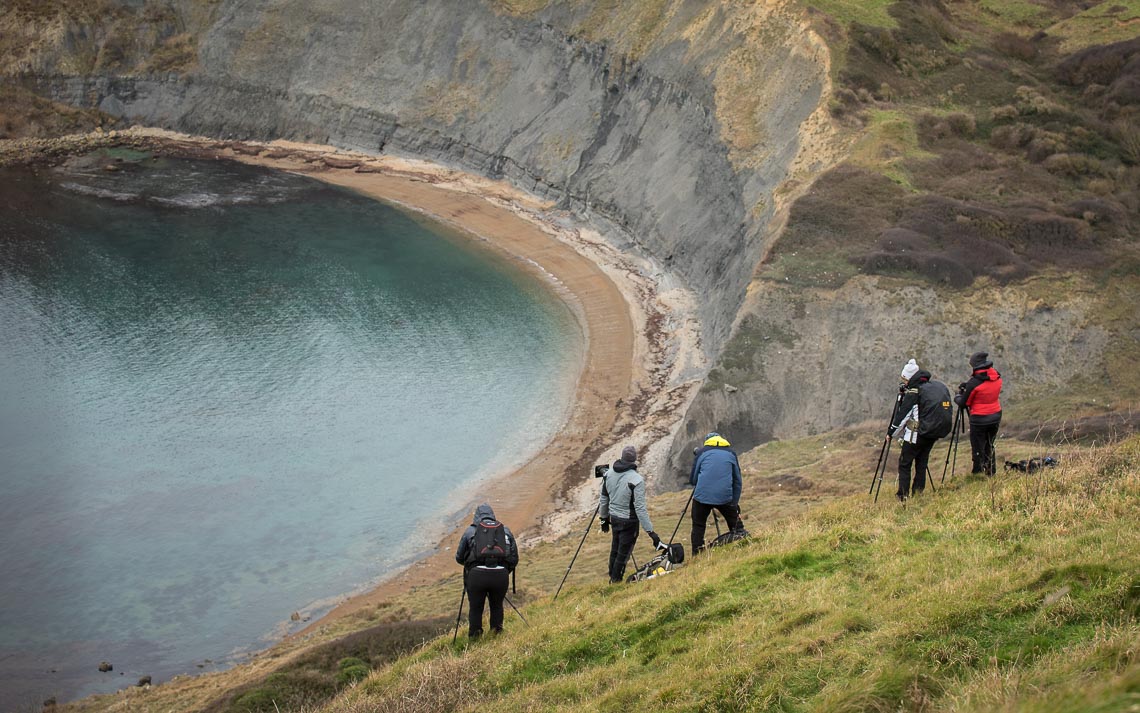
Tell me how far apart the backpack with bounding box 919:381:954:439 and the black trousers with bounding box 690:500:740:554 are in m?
3.39

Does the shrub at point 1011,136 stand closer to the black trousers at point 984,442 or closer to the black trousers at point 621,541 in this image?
the black trousers at point 984,442

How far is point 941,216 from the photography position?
43.6 metres

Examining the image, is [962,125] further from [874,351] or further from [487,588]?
[487,588]

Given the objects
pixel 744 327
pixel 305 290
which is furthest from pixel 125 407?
pixel 744 327

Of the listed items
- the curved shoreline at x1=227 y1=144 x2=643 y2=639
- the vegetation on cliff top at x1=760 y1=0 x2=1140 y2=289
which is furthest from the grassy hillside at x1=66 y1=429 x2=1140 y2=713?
the vegetation on cliff top at x1=760 y1=0 x2=1140 y2=289

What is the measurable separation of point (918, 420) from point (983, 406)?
55.0 inches

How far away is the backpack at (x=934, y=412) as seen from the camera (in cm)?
1684

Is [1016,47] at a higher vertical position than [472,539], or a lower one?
higher

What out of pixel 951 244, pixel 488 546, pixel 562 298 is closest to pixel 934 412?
pixel 488 546

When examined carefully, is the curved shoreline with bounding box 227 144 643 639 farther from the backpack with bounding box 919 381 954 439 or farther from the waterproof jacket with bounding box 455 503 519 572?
the backpack with bounding box 919 381 954 439

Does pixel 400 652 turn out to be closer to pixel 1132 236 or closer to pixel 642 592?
pixel 642 592

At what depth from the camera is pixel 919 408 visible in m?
17.1

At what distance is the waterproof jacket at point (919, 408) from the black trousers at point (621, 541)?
4.77 meters

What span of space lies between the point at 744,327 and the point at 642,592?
2428 cm
